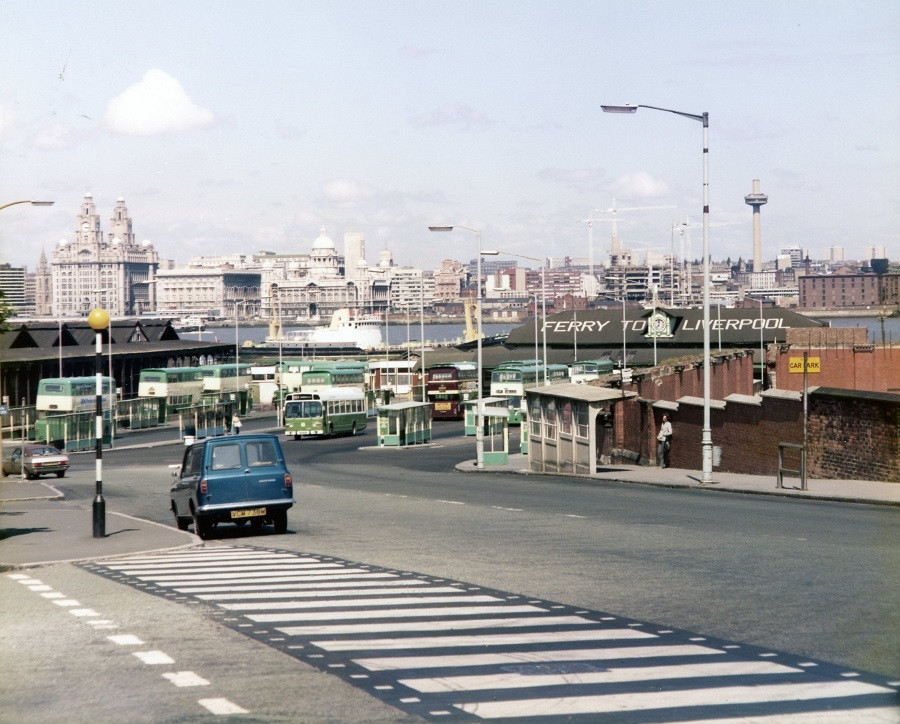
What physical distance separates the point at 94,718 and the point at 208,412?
70.9 metres

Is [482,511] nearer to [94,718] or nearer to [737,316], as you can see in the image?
[94,718]

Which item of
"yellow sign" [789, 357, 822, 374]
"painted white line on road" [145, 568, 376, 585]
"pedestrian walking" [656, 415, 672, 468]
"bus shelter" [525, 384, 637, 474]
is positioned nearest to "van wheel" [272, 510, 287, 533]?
"painted white line on road" [145, 568, 376, 585]

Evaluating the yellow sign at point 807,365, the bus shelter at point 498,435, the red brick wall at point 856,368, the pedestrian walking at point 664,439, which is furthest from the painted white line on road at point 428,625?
the red brick wall at point 856,368

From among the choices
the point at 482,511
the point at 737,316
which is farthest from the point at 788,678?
the point at 737,316

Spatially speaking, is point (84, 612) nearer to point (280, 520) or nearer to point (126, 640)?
point (126, 640)

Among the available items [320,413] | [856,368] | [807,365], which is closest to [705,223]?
[807,365]

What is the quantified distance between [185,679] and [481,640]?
3039mm

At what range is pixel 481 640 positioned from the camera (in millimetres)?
11641

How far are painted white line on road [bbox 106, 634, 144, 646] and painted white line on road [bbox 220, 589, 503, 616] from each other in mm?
1747

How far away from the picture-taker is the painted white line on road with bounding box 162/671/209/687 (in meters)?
9.84

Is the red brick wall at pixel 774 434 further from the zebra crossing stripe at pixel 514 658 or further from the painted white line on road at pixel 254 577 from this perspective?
the zebra crossing stripe at pixel 514 658

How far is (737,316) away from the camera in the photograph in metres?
129

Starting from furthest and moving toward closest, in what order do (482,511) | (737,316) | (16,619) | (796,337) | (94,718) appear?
(737,316) → (796,337) → (482,511) → (16,619) → (94,718)

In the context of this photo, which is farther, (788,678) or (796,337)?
(796,337)
